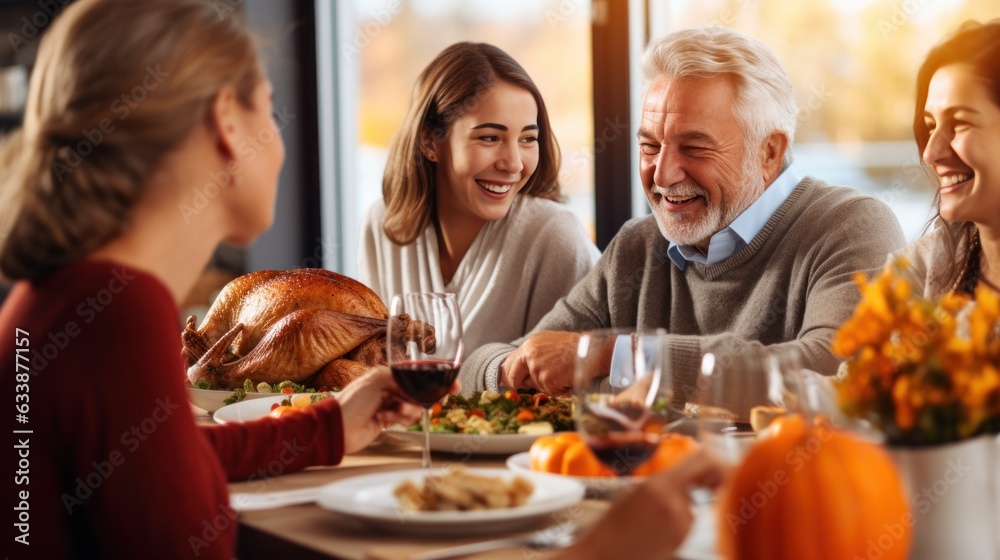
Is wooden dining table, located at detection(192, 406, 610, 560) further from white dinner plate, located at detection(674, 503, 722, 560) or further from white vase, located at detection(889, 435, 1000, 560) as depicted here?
white vase, located at detection(889, 435, 1000, 560)

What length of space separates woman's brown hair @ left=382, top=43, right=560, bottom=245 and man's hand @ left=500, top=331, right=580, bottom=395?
980 mm

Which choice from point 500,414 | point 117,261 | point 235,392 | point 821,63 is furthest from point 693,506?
point 821,63

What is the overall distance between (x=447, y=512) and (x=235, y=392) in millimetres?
942

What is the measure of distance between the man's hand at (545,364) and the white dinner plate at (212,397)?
21.9 inches

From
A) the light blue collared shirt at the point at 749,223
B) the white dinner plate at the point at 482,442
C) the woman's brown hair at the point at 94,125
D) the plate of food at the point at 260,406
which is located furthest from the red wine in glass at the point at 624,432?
the light blue collared shirt at the point at 749,223

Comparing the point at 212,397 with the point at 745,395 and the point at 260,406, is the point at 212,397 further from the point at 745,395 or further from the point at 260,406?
the point at 745,395

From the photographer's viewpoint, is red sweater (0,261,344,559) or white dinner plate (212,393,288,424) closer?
red sweater (0,261,344,559)

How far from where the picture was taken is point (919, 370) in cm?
91

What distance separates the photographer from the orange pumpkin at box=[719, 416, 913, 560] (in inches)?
35.0

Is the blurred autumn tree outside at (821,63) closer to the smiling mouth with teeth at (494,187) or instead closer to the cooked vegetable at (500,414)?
the smiling mouth with teeth at (494,187)

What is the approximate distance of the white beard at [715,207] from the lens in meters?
2.50

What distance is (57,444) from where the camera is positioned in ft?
3.57

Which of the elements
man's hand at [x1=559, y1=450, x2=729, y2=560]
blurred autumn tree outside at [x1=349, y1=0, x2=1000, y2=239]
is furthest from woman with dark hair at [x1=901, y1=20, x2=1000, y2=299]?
man's hand at [x1=559, y1=450, x2=729, y2=560]

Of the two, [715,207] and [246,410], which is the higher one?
[715,207]
